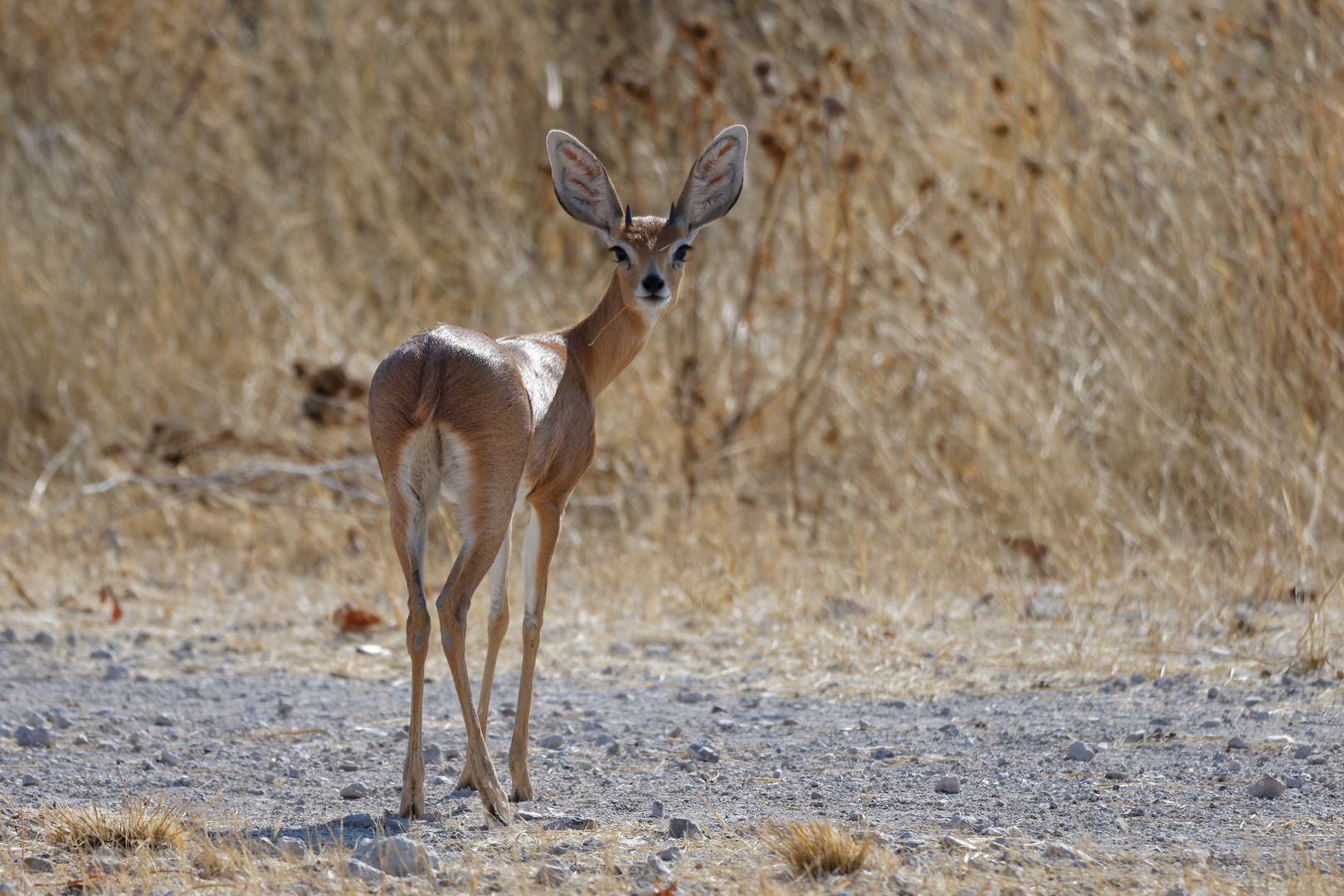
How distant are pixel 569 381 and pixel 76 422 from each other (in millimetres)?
5514

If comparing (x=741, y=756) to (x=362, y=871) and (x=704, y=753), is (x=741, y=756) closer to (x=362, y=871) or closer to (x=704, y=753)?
(x=704, y=753)

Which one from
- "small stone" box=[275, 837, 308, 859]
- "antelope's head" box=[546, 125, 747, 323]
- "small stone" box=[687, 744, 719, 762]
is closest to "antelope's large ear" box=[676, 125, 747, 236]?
"antelope's head" box=[546, 125, 747, 323]

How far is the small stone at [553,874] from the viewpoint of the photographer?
3.22 m

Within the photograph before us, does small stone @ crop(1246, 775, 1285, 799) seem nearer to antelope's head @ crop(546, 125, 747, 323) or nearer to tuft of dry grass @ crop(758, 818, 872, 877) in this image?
tuft of dry grass @ crop(758, 818, 872, 877)

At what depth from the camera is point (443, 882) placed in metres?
3.25

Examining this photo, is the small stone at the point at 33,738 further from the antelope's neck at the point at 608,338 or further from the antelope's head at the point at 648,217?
the antelope's head at the point at 648,217

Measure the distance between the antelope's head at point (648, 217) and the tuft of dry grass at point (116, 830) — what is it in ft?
6.21

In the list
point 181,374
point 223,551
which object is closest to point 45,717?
point 223,551

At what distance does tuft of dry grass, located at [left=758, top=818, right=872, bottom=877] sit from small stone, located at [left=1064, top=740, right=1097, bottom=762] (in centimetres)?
116

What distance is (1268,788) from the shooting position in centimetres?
381

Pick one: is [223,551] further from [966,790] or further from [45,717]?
[966,790]

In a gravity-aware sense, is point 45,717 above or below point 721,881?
below

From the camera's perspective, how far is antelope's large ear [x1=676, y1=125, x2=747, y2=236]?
4566 mm

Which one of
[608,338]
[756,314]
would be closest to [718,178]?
[608,338]
